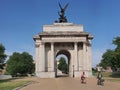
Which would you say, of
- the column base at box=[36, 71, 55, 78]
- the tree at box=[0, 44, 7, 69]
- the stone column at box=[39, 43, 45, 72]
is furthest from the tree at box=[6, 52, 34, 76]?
the column base at box=[36, 71, 55, 78]

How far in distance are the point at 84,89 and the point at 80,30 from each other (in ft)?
117

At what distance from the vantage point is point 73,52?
62.0 metres

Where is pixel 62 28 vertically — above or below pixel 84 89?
above

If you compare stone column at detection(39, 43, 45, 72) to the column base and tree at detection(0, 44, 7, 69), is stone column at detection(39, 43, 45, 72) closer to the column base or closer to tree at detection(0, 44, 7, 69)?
the column base

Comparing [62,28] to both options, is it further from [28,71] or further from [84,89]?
[28,71]

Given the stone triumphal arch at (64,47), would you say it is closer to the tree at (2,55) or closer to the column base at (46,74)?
the column base at (46,74)

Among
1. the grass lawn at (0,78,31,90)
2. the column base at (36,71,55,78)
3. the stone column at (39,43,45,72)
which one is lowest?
the grass lawn at (0,78,31,90)

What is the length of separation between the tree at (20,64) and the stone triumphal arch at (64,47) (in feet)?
134

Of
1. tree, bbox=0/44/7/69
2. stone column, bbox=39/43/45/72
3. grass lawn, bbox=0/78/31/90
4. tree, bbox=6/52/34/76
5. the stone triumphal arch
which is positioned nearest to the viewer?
grass lawn, bbox=0/78/31/90

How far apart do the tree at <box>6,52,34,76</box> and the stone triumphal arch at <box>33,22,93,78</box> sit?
4099cm

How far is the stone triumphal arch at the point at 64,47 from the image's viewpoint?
197 ft

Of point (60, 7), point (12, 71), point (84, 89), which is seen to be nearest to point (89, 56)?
point (60, 7)

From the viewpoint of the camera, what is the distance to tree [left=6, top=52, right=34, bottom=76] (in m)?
103

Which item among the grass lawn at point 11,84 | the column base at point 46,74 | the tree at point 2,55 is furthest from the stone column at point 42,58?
the grass lawn at point 11,84
